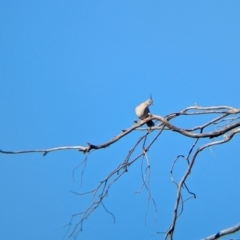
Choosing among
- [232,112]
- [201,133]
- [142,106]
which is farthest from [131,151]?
[142,106]

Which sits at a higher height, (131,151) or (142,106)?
(142,106)

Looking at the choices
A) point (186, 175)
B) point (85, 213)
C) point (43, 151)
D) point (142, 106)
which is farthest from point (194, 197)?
point (142, 106)

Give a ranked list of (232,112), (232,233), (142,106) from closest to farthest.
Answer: (232,233) → (232,112) → (142,106)

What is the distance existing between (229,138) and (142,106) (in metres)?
1.43

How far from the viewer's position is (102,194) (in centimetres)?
254

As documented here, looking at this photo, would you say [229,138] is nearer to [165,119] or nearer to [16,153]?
Answer: [165,119]

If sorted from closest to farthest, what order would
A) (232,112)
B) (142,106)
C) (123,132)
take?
(123,132) → (232,112) → (142,106)

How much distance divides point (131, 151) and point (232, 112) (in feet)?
1.53

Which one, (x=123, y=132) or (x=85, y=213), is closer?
(x=123, y=132)

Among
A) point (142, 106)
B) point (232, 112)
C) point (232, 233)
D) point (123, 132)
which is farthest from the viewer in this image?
point (142, 106)

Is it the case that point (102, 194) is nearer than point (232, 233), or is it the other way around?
point (232, 233)

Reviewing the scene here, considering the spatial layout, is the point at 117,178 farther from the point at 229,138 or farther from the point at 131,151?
the point at 229,138

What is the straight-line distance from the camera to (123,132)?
233cm

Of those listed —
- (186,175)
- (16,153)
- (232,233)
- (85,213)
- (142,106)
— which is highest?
(142,106)
